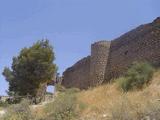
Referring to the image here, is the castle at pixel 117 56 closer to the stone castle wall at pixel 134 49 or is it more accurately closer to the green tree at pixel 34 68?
the stone castle wall at pixel 134 49

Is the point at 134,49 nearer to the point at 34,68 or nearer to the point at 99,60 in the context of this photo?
the point at 99,60

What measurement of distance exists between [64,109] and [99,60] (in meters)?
16.0

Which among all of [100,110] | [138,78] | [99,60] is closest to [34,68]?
[99,60]

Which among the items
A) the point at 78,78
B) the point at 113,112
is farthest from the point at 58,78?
the point at 113,112

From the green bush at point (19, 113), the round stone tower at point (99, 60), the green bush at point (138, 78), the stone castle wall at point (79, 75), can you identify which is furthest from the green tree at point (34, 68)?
the green bush at point (19, 113)

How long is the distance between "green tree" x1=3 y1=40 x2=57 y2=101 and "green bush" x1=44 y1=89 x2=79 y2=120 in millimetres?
11022

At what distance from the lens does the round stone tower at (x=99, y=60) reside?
2842 cm

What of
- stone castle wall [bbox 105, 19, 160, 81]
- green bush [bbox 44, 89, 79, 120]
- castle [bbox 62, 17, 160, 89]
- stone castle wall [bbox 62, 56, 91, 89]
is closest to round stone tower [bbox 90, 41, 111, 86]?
castle [bbox 62, 17, 160, 89]

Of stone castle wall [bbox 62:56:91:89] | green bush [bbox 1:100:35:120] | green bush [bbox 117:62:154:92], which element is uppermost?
stone castle wall [bbox 62:56:91:89]

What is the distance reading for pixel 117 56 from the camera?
27281mm

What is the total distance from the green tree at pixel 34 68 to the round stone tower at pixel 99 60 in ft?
12.9

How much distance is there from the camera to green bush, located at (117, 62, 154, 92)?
18.5 metres

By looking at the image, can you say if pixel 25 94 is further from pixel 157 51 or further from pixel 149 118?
pixel 149 118

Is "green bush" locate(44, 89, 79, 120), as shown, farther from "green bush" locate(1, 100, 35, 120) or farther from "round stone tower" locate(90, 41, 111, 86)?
"round stone tower" locate(90, 41, 111, 86)
